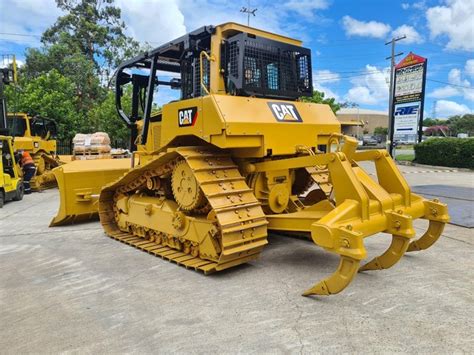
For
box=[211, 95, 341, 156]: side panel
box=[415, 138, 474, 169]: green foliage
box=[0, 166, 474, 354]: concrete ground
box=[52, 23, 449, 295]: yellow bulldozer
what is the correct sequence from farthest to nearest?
1. box=[415, 138, 474, 169]: green foliage
2. box=[211, 95, 341, 156]: side panel
3. box=[52, 23, 449, 295]: yellow bulldozer
4. box=[0, 166, 474, 354]: concrete ground

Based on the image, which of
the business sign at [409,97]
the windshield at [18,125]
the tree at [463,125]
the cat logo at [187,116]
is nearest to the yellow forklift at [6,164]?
the windshield at [18,125]

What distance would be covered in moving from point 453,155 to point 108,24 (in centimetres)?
2684

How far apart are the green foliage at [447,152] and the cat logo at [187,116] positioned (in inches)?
680

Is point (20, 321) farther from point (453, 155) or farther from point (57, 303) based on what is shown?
point (453, 155)

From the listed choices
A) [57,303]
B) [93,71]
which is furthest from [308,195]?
[93,71]

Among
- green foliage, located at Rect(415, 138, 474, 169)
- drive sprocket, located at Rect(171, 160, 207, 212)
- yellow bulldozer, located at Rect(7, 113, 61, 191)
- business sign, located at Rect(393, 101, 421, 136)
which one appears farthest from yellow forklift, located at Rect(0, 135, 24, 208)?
business sign, located at Rect(393, 101, 421, 136)

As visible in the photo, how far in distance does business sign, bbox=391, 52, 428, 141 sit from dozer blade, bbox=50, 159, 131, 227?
18230mm

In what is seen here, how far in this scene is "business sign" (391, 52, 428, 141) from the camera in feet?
68.7

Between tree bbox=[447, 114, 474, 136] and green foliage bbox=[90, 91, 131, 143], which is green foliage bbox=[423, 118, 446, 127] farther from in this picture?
green foliage bbox=[90, 91, 131, 143]

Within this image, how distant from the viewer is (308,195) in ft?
19.1

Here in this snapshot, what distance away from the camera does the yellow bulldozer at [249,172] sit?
3816 millimetres

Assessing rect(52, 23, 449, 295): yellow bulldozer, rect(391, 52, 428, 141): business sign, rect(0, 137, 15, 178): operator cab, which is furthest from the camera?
rect(391, 52, 428, 141): business sign

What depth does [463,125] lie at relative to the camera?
78125 mm

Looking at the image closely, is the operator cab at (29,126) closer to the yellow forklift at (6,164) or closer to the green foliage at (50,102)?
the yellow forklift at (6,164)
